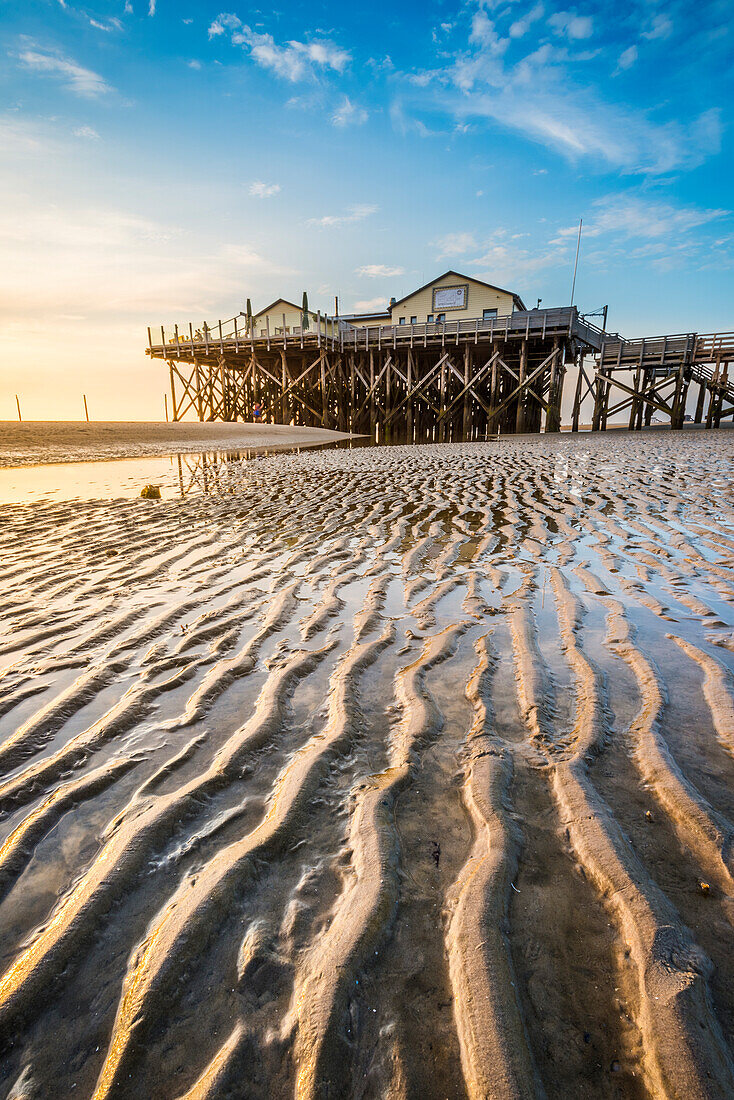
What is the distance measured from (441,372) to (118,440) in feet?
55.1

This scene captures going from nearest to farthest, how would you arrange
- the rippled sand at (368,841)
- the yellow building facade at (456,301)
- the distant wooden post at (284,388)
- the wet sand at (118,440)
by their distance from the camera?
the rippled sand at (368,841)
the wet sand at (118,440)
the distant wooden post at (284,388)
the yellow building facade at (456,301)

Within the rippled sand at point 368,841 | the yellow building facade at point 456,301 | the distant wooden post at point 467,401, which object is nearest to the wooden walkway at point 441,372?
the distant wooden post at point 467,401

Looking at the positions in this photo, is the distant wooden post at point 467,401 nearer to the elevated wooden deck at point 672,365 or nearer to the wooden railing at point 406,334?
the wooden railing at point 406,334

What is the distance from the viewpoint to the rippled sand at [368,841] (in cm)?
111

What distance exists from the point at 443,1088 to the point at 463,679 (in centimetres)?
167

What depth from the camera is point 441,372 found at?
1088 inches

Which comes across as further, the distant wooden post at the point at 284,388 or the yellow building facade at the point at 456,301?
the yellow building facade at the point at 456,301

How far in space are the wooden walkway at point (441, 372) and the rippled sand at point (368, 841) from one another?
78.3ft

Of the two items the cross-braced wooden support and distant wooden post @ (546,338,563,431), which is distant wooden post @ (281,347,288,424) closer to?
the cross-braced wooden support

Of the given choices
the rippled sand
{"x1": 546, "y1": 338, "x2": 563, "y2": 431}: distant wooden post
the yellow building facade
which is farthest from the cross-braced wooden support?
the rippled sand

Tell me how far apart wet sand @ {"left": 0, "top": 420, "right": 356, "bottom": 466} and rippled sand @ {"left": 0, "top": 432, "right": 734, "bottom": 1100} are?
11.9 m

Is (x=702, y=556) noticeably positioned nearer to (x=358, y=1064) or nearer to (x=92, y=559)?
(x=358, y=1064)

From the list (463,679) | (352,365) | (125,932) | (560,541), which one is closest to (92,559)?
(463,679)

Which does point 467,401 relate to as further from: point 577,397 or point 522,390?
point 577,397
